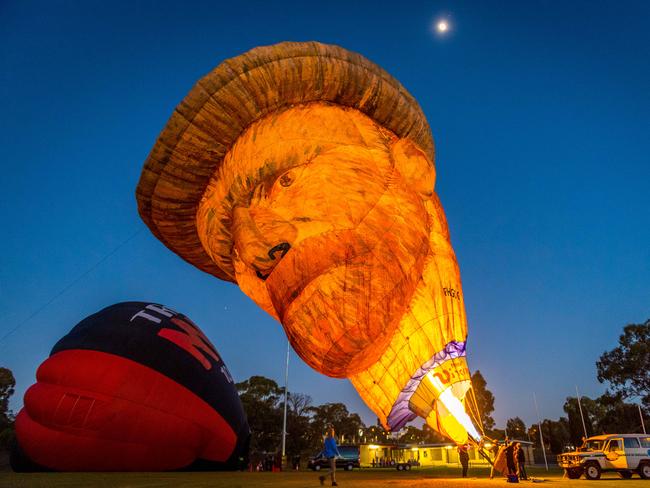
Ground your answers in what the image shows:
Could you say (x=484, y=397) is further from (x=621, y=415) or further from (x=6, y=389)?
(x=6, y=389)

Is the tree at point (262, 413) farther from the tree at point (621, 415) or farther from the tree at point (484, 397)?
the tree at point (621, 415)

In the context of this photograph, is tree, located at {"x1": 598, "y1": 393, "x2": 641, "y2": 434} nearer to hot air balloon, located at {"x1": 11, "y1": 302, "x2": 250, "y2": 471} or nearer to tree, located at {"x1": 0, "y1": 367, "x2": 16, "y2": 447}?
hot air balloon, located at {"x1": 11, "y1": 302, "x2": 250, "y2": 471}

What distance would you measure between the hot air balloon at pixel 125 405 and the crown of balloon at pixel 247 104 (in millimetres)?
7181

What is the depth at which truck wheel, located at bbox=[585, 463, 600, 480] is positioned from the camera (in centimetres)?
1076

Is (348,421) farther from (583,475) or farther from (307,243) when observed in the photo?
(307,243)

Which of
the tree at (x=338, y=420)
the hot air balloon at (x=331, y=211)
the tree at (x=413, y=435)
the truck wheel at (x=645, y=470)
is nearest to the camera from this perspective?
the hot air balloon at (x=331, y=211)

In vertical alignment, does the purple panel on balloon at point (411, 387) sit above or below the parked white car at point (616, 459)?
above

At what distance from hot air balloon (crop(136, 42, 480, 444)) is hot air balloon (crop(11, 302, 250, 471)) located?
7124mm

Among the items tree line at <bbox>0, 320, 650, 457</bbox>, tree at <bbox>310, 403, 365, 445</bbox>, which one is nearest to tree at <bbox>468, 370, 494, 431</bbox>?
tree line at <bbox>0, 320, 650, 457</bbox>

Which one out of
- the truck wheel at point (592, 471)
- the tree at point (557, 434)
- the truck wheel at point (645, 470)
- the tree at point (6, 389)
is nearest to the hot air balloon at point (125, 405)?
the truck wheel at point (592, 471)

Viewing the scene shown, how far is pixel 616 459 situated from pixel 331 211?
36.7 ft

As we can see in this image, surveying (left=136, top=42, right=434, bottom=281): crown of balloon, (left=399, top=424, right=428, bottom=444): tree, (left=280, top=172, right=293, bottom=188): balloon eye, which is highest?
(left=136, top=42, right=434, bottom=281): crown of balloon

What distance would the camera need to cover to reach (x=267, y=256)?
5180 millimetres

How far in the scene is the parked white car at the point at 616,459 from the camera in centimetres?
1073
